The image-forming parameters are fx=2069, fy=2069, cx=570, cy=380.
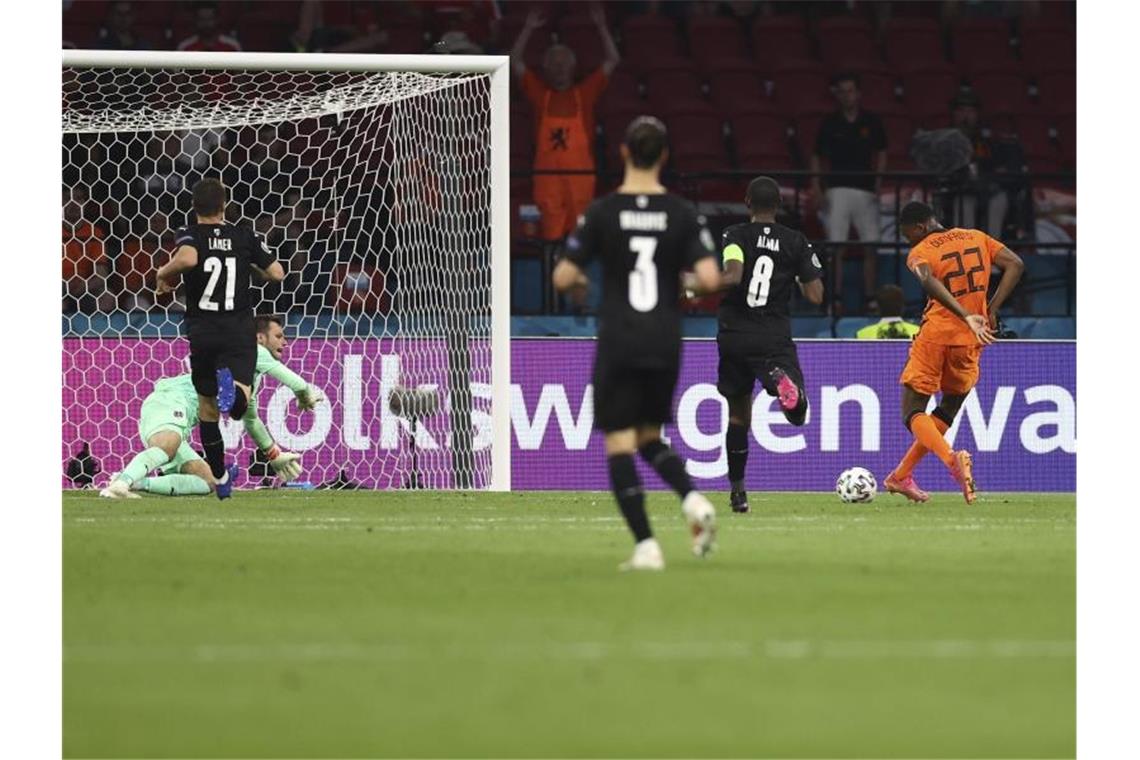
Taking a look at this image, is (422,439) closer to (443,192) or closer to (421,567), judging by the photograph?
(443,192)

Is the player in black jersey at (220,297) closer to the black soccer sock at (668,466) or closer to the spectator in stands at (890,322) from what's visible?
the black soccer sock at (668,466)

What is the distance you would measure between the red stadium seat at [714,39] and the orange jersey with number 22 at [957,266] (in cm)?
829

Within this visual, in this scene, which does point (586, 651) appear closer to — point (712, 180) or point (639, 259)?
point (639, 259)

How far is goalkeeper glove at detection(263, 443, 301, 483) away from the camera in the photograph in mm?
14570

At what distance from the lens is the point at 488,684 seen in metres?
5.94

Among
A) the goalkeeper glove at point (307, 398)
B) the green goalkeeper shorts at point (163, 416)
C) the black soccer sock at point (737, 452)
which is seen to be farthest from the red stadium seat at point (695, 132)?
the black soccer sock at point (737, 452)

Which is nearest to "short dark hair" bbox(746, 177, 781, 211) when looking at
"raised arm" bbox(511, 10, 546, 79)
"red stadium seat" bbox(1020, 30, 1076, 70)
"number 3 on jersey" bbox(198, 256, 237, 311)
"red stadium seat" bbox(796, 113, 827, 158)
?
"number 3 on jersey" bbox(198, 256, 237, 311)

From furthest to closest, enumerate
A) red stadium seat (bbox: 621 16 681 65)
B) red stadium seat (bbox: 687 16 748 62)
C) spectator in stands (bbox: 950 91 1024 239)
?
red stadium seat (bbox: 687 16 748 62) < red stadium seat (bbox: 621 16 681 65) < spectator in stands (bbox: 950 91 1024 239)

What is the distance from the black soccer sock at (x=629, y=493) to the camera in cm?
869

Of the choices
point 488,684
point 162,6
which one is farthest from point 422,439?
point 488,684

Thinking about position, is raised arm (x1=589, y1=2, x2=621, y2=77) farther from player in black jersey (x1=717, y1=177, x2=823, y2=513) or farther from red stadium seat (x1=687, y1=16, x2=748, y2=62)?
player in black jersey (x1=717, y1=177, x2=823, y2=513)

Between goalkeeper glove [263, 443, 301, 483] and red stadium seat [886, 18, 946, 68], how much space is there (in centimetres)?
991

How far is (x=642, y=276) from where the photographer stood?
885cm

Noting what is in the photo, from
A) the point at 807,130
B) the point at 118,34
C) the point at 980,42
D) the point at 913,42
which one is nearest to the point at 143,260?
the point at 118,34
